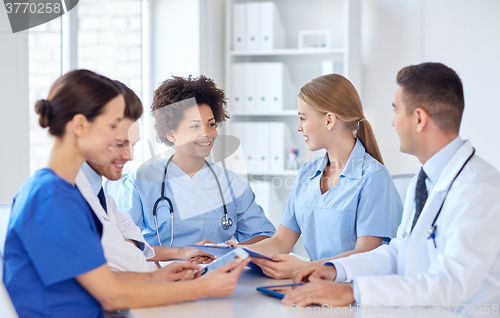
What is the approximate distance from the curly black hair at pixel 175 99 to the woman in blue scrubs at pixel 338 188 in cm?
49

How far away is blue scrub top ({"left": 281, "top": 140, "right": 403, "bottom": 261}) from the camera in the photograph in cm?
148

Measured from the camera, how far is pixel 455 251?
96cm

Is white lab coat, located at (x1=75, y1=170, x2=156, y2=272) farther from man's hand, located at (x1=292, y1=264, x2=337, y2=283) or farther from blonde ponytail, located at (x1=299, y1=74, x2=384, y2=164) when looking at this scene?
blonde ponytail, located at (x1=299, y1=74, x2=384, y2=164)

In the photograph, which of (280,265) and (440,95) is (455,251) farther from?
(280,265)

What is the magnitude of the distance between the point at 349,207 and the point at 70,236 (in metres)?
0.93

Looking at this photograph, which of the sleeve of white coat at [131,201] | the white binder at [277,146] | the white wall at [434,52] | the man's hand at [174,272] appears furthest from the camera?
the white binder at [277,146]

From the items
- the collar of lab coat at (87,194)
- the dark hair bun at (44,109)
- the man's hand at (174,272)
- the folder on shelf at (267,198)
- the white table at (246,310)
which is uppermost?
the dark hair bun at (44,109)

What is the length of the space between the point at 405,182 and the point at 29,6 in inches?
71.1

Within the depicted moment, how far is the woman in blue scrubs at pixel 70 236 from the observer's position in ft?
3.03

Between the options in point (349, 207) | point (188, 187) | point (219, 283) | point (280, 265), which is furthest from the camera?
point (188, 187)

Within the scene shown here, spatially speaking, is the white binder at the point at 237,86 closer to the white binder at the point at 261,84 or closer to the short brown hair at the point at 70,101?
the white binder at the point at 261,84

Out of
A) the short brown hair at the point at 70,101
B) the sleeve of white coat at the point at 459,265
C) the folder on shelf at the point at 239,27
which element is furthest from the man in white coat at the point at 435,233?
the folder on shelf at the point at 239,27

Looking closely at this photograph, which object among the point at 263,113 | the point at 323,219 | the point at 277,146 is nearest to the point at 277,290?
the point at 323,219

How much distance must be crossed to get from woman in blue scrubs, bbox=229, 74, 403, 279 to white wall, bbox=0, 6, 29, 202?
3.79ft
